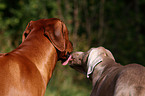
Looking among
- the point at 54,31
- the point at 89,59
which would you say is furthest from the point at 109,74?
the point at 54,31

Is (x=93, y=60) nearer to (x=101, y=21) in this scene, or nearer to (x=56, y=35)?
(x=56, y=35)

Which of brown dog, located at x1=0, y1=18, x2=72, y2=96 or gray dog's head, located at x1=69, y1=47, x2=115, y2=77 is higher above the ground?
brown dog, located at x1=0, y1=18, x2=72, y2=96

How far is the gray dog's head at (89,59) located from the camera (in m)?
4.88

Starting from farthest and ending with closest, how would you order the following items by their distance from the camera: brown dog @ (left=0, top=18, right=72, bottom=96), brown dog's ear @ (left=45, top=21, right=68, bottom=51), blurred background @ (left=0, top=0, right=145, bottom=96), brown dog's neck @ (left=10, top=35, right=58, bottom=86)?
blurred background @ (left=0, top=0, right=145, bottom=96)
brown dog's ear @ (left=45, top=21, right=68, bottom=51)
brown dog's neck @ (left=10, top=35, right=58, bottom=86)
brown dog @ (left=0, top=18, right=72, bottom=96)

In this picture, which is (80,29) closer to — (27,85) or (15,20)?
(15,20)

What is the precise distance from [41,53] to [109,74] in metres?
1.18

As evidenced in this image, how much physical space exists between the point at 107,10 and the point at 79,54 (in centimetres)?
1265

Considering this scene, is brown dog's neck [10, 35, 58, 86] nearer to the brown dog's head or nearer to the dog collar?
the brown dog's head

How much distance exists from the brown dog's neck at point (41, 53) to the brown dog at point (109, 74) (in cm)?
94

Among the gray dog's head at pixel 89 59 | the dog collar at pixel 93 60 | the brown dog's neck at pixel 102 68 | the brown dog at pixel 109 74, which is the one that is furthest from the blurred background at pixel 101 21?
the brown dog's neck at pixel 102 68

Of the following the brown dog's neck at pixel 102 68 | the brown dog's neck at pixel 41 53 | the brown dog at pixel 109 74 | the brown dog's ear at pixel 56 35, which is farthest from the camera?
the brown dog's neck at pixel 102 68

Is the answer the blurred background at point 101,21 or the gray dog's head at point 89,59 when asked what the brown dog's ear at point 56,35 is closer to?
the gray dog's head at point 89,59

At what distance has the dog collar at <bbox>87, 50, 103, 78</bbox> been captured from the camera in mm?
4837

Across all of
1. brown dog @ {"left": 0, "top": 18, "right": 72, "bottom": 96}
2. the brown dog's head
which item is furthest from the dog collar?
the brown dog's head
